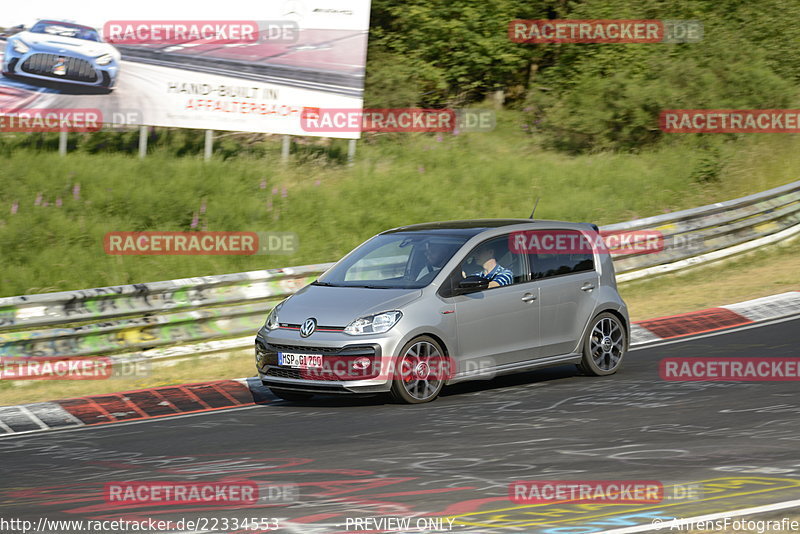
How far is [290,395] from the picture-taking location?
10.5 metres

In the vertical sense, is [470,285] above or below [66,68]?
below

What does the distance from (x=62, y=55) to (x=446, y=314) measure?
12.3m

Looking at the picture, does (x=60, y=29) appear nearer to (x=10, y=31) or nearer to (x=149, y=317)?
(x=10, y=31)

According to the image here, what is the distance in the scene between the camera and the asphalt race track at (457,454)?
6.25m

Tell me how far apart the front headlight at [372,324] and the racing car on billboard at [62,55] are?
12.0m

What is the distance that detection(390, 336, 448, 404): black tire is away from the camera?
31.8ft

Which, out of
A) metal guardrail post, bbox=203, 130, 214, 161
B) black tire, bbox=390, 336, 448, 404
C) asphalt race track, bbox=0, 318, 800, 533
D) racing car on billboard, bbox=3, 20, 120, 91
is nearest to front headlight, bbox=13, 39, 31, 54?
racing car on billboard, bbox=3, 20, 120, 91

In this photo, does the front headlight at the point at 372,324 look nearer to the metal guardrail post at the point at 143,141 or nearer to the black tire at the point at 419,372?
the black tire at the point at 419,372

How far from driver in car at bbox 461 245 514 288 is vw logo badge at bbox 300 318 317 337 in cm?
170

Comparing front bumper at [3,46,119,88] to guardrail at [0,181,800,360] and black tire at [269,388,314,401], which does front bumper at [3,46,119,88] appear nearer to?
guardrail at [0,181,800,360]

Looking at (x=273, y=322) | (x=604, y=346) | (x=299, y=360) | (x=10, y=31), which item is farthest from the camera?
(x=10, y=31)

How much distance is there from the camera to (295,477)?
23.7 feet

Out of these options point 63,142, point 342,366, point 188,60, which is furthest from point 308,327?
point 188,60

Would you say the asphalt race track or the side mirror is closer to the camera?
the asphalt race track
